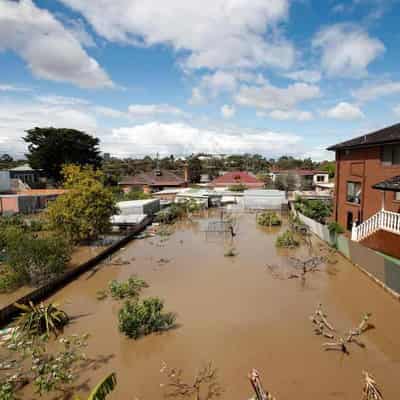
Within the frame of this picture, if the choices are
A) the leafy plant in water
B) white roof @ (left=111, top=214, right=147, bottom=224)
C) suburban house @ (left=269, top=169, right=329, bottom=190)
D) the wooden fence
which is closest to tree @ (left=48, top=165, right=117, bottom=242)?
the wooden fence

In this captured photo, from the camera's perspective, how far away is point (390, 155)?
48.6 feet

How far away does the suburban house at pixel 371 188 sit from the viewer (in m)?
12.2

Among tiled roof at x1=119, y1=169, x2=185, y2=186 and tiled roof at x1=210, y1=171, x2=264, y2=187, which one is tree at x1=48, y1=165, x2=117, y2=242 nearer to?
tiled roof at x1=119, y1=169, x2=185, y2=186

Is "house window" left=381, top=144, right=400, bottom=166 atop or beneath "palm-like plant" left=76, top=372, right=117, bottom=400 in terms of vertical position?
atop

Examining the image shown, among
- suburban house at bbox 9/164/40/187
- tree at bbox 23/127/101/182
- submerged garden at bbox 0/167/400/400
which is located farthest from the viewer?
suburban house at bbox 9/164/40/187

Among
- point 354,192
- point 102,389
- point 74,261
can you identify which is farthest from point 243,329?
point 354,192

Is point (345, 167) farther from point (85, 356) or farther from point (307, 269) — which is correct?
point (85, 356)

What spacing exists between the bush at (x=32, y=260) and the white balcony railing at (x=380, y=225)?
14021mm

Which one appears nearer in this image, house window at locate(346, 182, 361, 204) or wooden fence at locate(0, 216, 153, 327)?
wooden fence at locate(0, 216, 153, 327)

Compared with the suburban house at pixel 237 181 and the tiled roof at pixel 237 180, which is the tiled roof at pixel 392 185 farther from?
the tiled roof at pixel 237 180

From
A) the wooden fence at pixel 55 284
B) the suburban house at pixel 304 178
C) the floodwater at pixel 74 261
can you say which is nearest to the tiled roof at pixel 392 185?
the wooden fence at pixel 55 284

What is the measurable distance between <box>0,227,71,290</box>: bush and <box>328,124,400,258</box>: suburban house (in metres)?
14.0

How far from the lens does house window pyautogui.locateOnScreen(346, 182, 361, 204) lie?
685 inches

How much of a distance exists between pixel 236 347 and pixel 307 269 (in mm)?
7343
